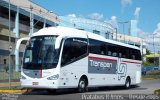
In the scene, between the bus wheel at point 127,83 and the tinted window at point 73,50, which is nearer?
the tinted window at point 73,50

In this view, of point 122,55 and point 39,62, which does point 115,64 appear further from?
point 39,62

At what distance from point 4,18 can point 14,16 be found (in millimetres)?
2209

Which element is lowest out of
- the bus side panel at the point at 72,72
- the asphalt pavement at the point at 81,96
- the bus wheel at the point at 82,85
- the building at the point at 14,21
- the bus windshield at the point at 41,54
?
the asphalt pavement at the point at 81,96

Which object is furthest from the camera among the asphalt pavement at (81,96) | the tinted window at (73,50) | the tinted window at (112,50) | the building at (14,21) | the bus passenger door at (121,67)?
the building at (14,21)

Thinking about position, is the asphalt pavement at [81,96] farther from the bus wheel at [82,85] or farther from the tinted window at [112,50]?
the tinted window at [112,50]

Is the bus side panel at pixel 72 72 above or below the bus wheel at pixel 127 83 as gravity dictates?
above

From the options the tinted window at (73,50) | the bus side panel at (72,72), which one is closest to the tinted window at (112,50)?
the tinted window at (73,50)

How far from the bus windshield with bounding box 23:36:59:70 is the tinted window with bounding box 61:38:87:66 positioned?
700 millimetres

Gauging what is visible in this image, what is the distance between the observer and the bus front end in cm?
2081

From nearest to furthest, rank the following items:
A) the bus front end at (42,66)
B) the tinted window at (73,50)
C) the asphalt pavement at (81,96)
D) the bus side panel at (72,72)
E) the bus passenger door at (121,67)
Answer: the asphalt pavement at (81,96)
the bus front end at (42,66)
the bus side panel at (72,72)
the tinted window at (73,50)
the bus passenger door at (121,67)

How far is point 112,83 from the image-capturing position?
91.5 feet

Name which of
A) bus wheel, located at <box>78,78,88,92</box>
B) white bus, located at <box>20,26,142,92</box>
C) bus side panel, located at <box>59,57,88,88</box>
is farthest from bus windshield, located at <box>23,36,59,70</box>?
bus wheel, located at <box>78,78,88,92</box>

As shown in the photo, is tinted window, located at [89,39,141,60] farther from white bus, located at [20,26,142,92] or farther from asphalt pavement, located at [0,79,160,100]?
asphalt pavement, located at [0,79,160,100]

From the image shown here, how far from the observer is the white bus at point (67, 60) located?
2091 centimetres
